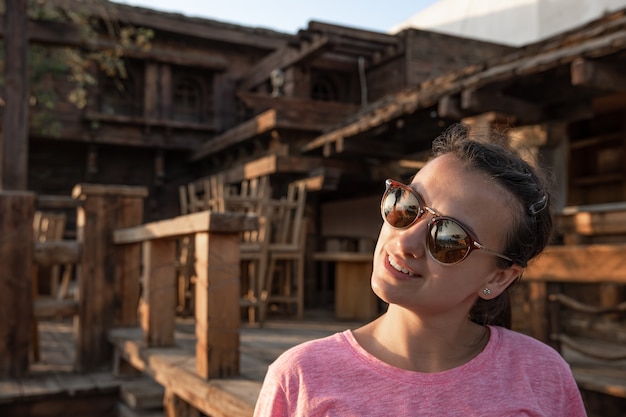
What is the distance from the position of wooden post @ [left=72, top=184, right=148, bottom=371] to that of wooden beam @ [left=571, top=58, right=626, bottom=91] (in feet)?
11.0

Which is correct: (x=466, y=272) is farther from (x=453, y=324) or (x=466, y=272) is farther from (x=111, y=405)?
(x=111, y=405)

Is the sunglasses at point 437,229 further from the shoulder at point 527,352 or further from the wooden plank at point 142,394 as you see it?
the wooden plank at point 142,394

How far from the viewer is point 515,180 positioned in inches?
56.8

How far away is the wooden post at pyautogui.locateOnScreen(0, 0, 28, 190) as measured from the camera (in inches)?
293

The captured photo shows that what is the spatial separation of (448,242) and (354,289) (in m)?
6.17

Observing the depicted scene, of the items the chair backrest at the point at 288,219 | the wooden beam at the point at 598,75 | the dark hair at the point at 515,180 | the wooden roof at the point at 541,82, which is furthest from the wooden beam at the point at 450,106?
the dark hair at the point at 515,180

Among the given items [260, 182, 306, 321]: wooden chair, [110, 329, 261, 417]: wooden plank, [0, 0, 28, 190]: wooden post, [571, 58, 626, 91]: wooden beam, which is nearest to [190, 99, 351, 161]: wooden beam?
[260, 182, 306, 321]: wooden chair

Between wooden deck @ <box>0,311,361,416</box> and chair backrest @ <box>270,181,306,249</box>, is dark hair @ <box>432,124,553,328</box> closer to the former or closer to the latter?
wooden deck @ <box>0,311,361,416</box>

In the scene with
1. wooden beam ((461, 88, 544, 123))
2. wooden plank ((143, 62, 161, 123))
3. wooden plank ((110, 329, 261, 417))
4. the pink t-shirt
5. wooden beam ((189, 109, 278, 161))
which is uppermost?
wooden plank ((143, 62, 161, 123))

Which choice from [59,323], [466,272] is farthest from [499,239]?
[59,323]

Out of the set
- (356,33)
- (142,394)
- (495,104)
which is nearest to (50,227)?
(142,394)

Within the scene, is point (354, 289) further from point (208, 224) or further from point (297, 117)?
point (208, 224)

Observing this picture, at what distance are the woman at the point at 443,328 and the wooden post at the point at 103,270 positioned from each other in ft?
12.9

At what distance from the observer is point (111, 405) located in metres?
4.65
